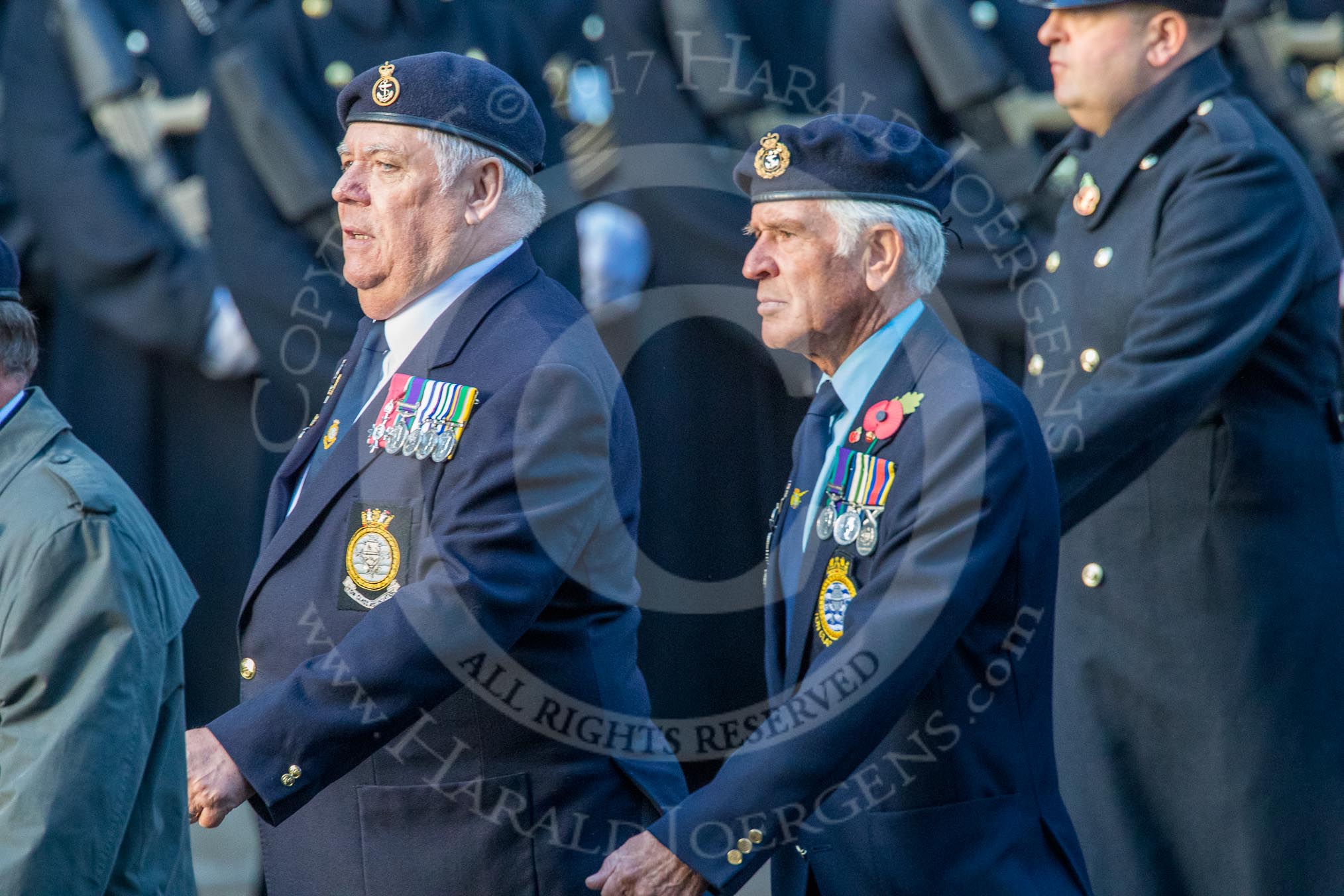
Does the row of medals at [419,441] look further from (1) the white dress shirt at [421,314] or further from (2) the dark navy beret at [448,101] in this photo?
(2) the dark navy beret at [448,101]

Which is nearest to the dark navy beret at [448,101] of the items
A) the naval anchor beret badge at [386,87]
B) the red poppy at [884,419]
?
the naval anchor beret badge at [386,87]

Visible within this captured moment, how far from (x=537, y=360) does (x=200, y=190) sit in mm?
2349

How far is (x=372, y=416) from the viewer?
2.49 meters

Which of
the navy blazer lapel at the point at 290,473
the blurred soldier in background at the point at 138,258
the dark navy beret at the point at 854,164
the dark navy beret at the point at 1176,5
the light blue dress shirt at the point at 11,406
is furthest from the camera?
the blurred soldier in background at the point at 138,258

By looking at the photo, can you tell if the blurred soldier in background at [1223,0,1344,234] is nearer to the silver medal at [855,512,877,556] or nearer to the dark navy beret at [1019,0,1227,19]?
the dark navy beret at [1019,0,1227,19]

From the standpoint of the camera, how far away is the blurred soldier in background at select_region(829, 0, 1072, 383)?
4113 millimetres

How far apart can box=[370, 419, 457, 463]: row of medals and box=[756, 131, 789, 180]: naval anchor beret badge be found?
55 cm

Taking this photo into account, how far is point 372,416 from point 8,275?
622mm

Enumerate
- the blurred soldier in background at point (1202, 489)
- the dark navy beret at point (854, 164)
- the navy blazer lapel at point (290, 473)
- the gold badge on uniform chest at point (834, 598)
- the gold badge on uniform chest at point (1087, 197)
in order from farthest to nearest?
the gold badge on uniform chest at point (1087, 197), the blurred soldier in background at point (1202, 489), the navy blazer lapel at point (290, 473), the dark navy beret at point (854, 164), the gold badge on uniform chest at point (834, 598)

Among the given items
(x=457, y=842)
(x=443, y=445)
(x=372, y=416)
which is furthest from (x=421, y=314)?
(x=457, y=842)

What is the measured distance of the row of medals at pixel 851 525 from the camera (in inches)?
87.4

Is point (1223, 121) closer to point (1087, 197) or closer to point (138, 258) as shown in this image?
point (1087, 197)

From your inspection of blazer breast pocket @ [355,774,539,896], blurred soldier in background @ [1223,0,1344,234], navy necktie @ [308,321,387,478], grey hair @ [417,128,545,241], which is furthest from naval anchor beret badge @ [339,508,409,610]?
blurred soldier in background @ [1223,0,1344,234]

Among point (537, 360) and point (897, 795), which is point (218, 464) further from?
point (897, 795)
